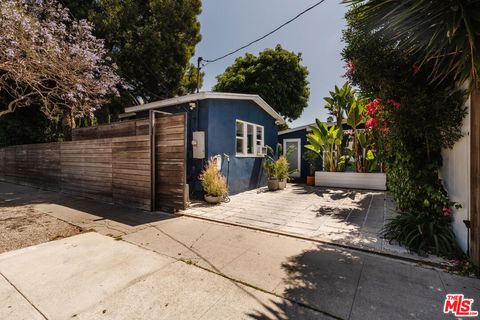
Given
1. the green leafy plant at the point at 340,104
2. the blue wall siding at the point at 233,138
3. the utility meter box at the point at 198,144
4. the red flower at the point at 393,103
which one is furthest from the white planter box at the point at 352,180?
the red flower at the point at 393,103

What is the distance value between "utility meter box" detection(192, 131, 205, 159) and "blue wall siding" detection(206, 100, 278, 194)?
24 centimetres

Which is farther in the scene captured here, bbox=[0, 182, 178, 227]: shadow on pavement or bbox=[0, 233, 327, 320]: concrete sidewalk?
bbox=[0, 182, 178, 227]: shadow on pavement

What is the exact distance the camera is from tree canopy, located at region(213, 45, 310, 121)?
1808 cm

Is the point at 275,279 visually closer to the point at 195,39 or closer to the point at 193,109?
the point at 193,109

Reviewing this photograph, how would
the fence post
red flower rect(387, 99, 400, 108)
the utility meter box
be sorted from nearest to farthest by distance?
red flower rect(387, 99, 400, 108) → the fence post → the utility meter box

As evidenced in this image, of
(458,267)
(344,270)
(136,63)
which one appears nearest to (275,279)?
(344,270)

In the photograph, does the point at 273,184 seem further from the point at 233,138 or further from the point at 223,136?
the point at 223,136

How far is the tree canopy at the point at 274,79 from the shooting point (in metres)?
18.1

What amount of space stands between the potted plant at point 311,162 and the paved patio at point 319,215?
2.68 m

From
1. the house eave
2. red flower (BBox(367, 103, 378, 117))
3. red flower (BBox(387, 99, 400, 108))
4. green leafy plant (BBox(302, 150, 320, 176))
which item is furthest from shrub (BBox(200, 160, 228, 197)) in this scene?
green leafy plant (BBox(302, 150, 320, 176))

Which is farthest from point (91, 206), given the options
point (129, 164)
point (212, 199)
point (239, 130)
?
point (239, 130)

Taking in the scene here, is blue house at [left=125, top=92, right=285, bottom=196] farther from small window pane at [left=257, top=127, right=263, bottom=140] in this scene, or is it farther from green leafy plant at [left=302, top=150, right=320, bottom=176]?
green leafy plant at [left=302, top=150, right=320, bottom=176]

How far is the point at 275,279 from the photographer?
2779 millimetres

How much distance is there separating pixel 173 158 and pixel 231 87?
14045 millimetres
